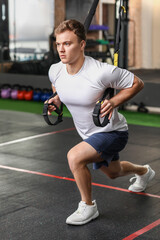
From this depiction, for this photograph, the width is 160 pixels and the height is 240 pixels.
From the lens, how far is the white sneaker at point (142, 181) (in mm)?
4065

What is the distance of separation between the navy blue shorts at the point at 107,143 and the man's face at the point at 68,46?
1.85ft

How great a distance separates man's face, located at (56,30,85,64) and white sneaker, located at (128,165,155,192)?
4.39 ft

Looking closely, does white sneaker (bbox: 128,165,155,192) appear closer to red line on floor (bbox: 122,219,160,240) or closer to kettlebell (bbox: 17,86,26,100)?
red line on floor (bbox: 122,219,160,240)

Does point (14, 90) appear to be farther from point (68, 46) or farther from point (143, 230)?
point (143, 230)

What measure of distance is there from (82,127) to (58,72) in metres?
0.43

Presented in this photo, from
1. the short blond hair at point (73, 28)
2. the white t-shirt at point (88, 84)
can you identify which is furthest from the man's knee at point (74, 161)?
Answer: the short blond hair at point (73, 28)

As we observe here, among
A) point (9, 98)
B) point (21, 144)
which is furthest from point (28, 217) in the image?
point (9, 98)

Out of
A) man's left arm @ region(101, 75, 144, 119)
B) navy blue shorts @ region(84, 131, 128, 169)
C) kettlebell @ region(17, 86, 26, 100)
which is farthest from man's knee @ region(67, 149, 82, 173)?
kettlebell @ region(17, 86, 26, 100)

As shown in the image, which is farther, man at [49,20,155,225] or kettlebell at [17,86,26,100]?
kettlebell at [17,86,26,100]

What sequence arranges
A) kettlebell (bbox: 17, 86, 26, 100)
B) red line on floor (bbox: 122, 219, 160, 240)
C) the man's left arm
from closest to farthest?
1. the man's left arm
2. red line on floor (bbox: 122, 219, 160, 240)
3. kettlebell (bbox: 17, 86, 26, 100)

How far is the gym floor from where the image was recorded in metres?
3.28

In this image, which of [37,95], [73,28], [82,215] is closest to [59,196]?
[82,215]

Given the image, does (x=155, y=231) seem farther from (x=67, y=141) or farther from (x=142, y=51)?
(x=142, y=51)

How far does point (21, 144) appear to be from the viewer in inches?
240
